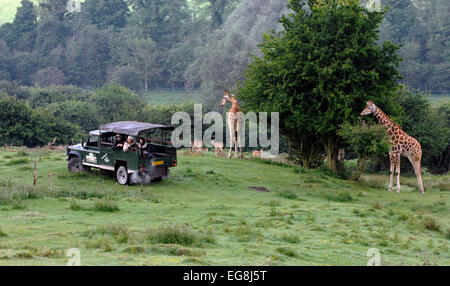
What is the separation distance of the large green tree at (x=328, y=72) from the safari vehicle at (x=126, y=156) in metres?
9.08

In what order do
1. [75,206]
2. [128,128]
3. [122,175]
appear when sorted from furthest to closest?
[122,175] < [128,128] < [75,206]

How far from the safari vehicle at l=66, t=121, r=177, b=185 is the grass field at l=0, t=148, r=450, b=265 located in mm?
612

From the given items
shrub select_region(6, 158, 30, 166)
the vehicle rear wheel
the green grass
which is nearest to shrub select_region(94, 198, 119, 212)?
the vehicle rear wheel

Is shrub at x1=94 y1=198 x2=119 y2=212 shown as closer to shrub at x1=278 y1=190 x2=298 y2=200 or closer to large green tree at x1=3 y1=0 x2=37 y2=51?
shrub at x1=278 y1=190 x2=298 y2=200

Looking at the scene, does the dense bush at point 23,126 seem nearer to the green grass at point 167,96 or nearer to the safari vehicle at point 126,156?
the safari vehicle at point 126,156

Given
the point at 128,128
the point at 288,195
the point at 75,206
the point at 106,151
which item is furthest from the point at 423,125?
the point at 75,206

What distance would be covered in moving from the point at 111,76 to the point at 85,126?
128 feet

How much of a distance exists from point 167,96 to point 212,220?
86.4 meters

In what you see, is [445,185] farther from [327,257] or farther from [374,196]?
[327,257]

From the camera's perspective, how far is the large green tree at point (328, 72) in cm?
2708

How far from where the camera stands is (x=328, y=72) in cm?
2677

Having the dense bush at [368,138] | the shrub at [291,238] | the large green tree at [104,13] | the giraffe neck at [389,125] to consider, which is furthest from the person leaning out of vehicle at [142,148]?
the large green tree at [104,13]

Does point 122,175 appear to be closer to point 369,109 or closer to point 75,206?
point 75,206

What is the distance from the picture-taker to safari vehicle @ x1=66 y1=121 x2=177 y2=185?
20125 mm
